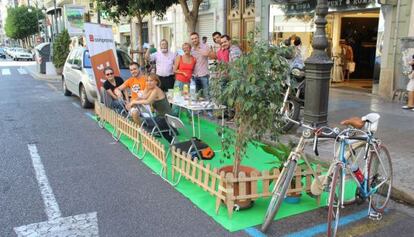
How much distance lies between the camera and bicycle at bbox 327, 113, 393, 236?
3334 millimetres

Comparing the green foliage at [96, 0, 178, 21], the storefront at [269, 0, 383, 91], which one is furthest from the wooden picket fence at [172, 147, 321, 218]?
the storefront at [269, 0, 383, 91]

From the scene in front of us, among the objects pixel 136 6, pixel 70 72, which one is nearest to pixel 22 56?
pixel 70 72

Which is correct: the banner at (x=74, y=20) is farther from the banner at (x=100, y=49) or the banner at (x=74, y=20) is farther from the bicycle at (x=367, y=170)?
the bicycle at (x=367, y=170)

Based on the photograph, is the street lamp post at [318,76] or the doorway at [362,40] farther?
the doorway at [362,40]

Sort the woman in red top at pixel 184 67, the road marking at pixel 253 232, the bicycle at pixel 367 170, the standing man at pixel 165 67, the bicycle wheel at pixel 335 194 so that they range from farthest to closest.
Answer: the standing man at pixel 165 67
the woman in red top at pixel 184 67
the road marking at pixel 253 232
the bicycle at pixel 367 170
the bicycle wheel at pixel 335 194

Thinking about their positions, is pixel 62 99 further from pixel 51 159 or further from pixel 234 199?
pixel 234 199

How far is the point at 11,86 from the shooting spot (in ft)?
51.1

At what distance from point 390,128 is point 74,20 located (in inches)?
692

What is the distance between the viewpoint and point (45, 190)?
461cm

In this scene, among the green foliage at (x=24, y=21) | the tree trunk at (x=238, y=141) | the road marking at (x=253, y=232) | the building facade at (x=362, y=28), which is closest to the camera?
the road marking at (x=253, y=232)

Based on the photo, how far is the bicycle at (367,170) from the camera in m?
3.33

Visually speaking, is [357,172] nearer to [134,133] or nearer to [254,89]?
[254,89]

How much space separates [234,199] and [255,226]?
0.33 meters

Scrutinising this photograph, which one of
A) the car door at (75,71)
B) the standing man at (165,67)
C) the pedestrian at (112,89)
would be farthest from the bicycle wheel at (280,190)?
the car door at (75,71)
